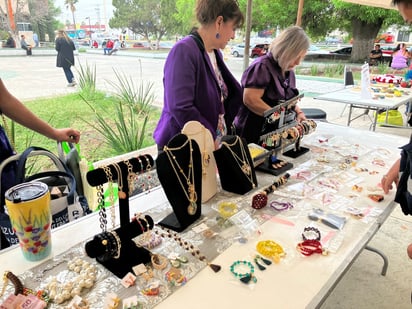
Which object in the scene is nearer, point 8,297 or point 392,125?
point 8,297

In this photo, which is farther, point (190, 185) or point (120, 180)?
point (190, 185)

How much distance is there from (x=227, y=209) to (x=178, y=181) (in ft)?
0.77

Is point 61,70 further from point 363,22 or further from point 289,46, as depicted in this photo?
point 363,22

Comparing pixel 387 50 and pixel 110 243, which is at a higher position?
pixel 387 50

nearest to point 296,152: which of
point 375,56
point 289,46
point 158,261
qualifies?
point 289,46

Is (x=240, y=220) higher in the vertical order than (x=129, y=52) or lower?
lower

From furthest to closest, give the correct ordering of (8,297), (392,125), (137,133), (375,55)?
Result: (375,55) < (392,125) < (137,133) < (8,297)

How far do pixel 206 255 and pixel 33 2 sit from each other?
216 cm

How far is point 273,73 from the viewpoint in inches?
68.4

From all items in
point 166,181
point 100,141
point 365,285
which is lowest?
point 365,285

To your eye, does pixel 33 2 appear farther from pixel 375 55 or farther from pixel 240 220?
pixel 375 55

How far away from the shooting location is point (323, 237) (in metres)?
0.99

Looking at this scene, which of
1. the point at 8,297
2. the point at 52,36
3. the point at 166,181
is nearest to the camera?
the point at 8,297

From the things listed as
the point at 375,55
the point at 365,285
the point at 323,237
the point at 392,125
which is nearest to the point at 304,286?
the point at 323,237
